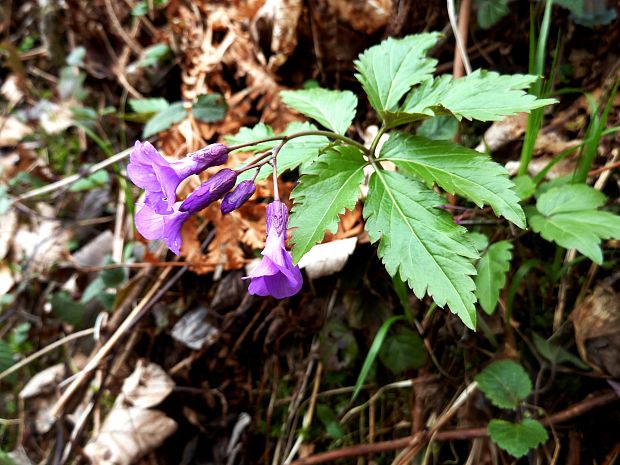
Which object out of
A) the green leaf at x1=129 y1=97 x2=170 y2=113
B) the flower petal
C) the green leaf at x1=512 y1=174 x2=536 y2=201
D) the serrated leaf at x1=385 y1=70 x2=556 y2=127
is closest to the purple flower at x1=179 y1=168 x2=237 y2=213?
the flower petal

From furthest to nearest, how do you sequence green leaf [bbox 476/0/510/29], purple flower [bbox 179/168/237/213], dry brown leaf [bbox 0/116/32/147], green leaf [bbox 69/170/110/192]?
dry brown leaf [bbox 0/116/32/147] → green leaf [bbox 69/170/110/192] → green leaf [bbox 476/0/510/29] → purple flower [bbox 179/168/237/213]

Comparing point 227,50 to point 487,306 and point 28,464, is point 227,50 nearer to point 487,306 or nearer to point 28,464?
point 487,306

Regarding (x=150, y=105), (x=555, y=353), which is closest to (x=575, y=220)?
(x=555, y=353)

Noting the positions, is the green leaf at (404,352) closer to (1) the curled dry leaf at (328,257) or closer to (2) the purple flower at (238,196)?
(1) the curled dry leaf at (328,257)

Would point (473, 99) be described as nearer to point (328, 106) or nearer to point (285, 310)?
point (328, 106)

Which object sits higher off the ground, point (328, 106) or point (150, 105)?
point (328, 106)

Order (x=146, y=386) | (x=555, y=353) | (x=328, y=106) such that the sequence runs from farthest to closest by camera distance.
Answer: (x=146, y=386), (x=555, y=353), (x=328, y=106)

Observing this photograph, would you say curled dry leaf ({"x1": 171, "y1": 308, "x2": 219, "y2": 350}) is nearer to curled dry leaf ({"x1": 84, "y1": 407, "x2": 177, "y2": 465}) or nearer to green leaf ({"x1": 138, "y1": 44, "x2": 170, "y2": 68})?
curled dry leaf ({"x1": 84, "y1": 407, "x2": 177, "y2": 465})

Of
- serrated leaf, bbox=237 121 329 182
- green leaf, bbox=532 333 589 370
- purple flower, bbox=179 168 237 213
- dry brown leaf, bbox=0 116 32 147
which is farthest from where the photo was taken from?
dry brown leaf, bbox=0 116 32 147
